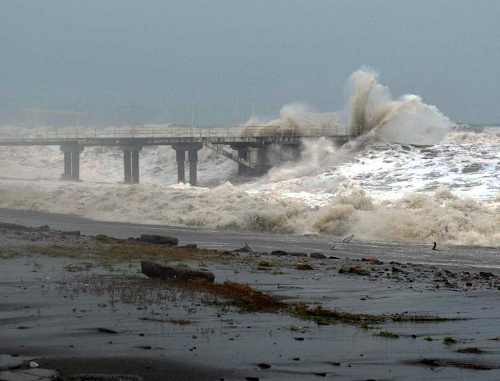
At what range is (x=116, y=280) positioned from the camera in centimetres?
980

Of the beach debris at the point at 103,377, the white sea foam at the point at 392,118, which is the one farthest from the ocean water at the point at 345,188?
the beach debris at the point at 103,377

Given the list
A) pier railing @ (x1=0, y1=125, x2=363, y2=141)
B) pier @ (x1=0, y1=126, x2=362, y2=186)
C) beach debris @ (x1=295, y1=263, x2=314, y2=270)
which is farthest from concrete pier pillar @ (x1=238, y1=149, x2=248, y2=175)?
beach debris @ (x1=295, y1=263, x2=314, y2=270)

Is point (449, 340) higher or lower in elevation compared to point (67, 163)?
lower

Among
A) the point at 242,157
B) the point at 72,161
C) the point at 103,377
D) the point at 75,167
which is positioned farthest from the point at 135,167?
the point at 103,377

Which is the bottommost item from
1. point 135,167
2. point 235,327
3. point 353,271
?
point 353,271

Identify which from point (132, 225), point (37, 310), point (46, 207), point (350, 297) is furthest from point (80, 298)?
point (46, 207)

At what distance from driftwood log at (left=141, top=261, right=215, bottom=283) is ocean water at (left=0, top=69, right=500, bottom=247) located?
11907 millimetres

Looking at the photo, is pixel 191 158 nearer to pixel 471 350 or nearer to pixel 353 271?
pixel 353 271

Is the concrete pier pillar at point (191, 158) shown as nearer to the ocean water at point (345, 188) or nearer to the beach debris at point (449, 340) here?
the ocean water at point (345, 188)

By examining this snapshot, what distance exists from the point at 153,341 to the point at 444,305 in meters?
4.48

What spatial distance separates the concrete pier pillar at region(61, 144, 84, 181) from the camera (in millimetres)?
47406

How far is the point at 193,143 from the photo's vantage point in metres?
45.8

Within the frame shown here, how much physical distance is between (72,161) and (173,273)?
40.3 metres

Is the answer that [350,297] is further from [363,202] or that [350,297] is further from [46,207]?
[46,207]
